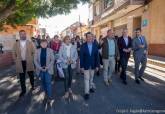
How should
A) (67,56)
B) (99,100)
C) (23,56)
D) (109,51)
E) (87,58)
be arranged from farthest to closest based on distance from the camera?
(109,51), (23,56), (67,56), (87,58), (99,100)

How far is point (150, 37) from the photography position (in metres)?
19.1

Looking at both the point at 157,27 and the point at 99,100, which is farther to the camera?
the point at 157,27

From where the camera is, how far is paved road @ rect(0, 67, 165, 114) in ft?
21.4

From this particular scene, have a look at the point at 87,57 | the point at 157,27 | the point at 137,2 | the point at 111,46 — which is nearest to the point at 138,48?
the point at 111,46

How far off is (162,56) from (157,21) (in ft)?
8.34

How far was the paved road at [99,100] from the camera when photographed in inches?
257

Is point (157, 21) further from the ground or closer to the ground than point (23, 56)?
further from the ground

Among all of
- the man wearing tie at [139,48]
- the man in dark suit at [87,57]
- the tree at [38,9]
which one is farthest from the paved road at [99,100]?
the tree at [38,9]

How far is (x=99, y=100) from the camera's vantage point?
7453mm

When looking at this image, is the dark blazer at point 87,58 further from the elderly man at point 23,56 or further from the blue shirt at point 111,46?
the elderly man at point 23,56

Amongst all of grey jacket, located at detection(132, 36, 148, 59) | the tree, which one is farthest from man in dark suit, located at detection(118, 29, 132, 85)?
the tree

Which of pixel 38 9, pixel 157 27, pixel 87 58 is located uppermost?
pixel 38 9

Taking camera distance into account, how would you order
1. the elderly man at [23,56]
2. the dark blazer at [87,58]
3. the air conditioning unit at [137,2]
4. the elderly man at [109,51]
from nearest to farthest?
the dark blazer at [87,58]
the elderly man at [23,56]
the elderly man at [109,51]
the air conditioning unit at [137,2]

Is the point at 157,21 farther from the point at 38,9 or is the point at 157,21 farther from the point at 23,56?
the point at 23,56
